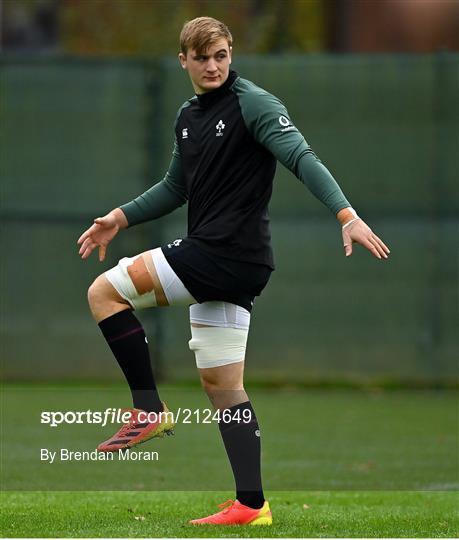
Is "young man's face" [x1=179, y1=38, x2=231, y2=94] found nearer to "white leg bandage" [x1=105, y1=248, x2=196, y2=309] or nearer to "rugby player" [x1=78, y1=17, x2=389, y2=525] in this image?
"rugby player" [x1=78, y1=17, x2=389, y2=525]

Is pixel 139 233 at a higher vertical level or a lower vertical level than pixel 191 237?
lower

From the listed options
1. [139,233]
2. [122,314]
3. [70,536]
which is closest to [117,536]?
[70,536]

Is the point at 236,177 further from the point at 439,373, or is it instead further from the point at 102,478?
the point at 439,373

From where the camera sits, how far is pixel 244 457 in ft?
19.6

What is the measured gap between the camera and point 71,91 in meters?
13.0

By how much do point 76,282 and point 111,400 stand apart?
5.45 feet

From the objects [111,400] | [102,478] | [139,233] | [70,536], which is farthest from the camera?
A: [139,233]

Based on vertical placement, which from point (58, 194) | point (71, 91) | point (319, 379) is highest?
point (71, 91)

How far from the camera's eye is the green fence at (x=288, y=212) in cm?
1274

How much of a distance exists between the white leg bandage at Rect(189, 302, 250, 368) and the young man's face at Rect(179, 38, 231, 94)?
1.00 metres

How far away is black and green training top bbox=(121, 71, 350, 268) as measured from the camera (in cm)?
573

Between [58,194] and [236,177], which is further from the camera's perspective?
[58,194]

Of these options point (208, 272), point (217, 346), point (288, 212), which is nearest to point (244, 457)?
point (217, 346)

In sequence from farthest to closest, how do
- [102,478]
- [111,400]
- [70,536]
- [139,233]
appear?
[139,233], [111,400], [102,478], [70,536]
